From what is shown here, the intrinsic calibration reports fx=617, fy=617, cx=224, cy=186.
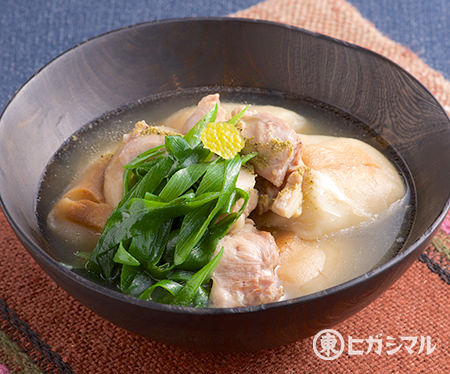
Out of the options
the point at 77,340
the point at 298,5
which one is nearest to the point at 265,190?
the point at 77,340

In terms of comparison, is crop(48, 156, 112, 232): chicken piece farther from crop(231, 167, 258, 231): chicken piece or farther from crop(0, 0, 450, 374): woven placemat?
crop(231, 167, 258, 231): chicken piece

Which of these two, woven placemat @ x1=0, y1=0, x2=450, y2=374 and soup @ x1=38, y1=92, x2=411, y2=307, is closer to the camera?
soup @ x1=38, y1=92, x2=411, y2=307

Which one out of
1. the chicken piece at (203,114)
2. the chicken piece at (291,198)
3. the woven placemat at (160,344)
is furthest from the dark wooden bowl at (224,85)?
the chicken piece at (203,114)

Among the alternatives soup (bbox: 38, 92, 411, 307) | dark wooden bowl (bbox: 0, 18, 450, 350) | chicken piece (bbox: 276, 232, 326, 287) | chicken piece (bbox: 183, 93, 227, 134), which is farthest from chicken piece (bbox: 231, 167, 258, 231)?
dark wooden bowl (bbox: 0, 18, 450, 350)

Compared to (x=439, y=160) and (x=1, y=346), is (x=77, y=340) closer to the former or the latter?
(x=1, y=346)

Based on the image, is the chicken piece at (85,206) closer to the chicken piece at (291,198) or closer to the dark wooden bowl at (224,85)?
the dark wooden bowl at (224,85)

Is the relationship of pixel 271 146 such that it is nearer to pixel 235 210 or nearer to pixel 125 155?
pixel 235 210
